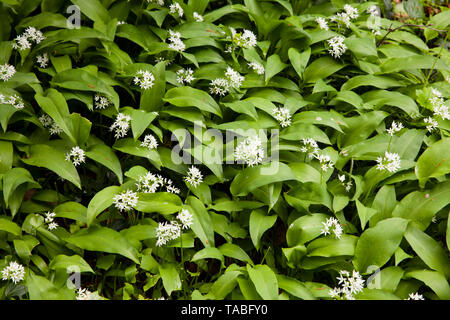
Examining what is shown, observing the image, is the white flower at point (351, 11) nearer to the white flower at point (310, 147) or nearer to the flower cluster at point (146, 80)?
the white flower at point (310, 147)

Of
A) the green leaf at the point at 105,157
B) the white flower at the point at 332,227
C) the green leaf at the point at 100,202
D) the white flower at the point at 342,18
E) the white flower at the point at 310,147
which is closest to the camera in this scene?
the green leaf at the point at 100,202

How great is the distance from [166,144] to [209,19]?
1136mm

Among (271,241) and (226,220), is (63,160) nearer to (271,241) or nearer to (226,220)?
(226,220)

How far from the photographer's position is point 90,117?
2779 millimetres

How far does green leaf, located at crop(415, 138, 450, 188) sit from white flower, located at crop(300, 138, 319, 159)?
626 mm

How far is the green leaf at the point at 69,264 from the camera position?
203 centimetres

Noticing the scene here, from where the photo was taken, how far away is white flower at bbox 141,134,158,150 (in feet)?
7.89

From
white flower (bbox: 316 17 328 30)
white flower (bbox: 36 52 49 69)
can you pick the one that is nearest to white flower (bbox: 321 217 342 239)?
white flower (bbox: 316 17 328 30)

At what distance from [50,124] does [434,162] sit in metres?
2.41

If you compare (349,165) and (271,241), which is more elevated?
(349,165)

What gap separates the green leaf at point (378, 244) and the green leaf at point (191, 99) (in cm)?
118

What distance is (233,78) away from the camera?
8.98 ft

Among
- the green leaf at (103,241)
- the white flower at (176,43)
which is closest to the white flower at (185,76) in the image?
the white flower at (176,43)
